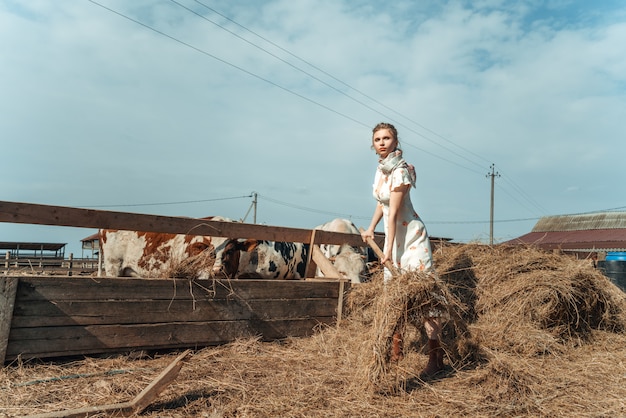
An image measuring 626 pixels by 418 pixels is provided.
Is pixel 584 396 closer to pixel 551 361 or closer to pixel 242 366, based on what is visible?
pixel 551 361

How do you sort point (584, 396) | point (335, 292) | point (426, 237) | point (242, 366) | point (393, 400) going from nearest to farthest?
point (393, 400)
point (584, 396)
point (242, 366)
point (426, 237)
point (335, 292)

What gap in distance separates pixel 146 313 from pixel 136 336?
0.64 ft

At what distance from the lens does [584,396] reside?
329cm

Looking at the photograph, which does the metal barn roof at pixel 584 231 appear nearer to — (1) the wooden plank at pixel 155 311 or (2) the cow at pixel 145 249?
(2) the cow at pixel 145 249

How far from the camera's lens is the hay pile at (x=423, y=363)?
9.59 ft

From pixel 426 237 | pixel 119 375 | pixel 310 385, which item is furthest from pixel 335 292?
pixel 119 375

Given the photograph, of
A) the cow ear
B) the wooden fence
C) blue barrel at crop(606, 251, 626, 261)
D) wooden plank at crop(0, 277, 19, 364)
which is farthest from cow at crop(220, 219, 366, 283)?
blue barrel at crop(606, 251, 626, 261)

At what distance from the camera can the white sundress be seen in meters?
3.88

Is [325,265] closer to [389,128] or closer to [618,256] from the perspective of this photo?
[389,128]

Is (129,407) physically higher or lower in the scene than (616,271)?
lower

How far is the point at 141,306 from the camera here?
4023mm

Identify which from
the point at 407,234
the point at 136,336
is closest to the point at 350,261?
the point at 407,234

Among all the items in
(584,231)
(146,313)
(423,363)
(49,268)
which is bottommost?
(423,363)

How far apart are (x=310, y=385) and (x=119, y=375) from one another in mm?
1350
